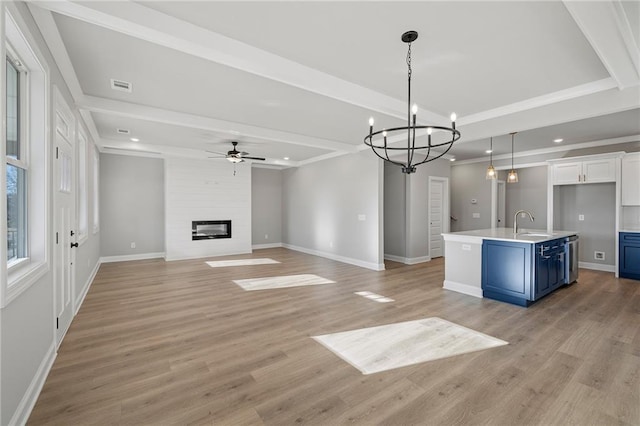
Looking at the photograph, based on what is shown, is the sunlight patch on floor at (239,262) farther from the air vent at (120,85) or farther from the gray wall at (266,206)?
the air vent at (120,85)

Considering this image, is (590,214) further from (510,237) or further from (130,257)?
(130,257)

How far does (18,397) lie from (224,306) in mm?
2325

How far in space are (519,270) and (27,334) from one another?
5120mm

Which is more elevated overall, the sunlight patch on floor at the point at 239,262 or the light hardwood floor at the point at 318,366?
the sunlight patch on floor at the point at 239,262

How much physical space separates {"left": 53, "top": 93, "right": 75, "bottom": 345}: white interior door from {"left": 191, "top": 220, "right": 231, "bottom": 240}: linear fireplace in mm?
4366

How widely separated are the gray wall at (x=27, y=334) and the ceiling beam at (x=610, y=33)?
3.54 meters

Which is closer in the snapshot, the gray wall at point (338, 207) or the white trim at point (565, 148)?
the white trim at point (565, 148)

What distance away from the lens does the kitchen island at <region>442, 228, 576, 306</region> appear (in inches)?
159

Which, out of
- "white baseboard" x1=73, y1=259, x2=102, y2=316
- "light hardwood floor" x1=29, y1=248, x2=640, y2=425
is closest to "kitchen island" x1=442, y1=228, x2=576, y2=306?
"light hardwood floor" x1=29, y1=248, x2=640, y2=425

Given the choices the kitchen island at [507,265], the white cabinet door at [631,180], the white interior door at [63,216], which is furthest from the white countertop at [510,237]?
the white interior door at [63,216]

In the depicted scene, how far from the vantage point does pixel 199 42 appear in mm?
2496

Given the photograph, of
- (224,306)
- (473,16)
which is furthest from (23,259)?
(473,16)

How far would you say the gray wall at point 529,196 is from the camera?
779 cm

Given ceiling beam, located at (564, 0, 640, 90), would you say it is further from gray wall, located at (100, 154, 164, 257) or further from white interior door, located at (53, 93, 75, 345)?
gray wall, located at (100, 154, 164, 257)
